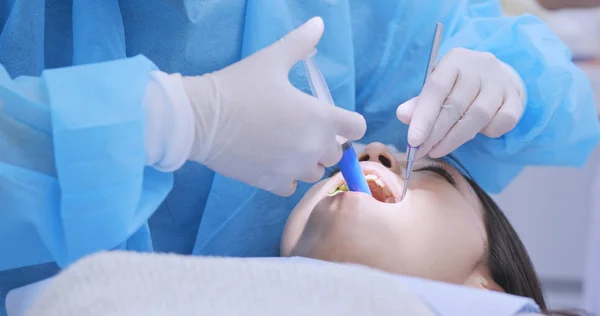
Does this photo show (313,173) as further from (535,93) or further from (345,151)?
(535,93)

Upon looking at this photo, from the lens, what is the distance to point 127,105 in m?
0.78

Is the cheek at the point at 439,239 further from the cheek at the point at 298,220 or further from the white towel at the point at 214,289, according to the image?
the white towel at the point at 214,289

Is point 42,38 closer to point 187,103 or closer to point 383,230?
point 187,103

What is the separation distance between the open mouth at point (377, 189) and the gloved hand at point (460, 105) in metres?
0.09

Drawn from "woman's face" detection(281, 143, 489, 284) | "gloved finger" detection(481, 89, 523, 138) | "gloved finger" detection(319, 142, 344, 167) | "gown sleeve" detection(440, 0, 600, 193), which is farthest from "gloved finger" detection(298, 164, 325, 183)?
"gown sleeve" detection(440, 0, 600, 193)

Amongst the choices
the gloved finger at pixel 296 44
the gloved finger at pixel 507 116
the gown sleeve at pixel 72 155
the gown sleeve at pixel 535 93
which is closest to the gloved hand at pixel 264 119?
the gloved finger at pixel 296 44

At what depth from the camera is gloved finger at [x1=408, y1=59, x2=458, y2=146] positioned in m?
1.07

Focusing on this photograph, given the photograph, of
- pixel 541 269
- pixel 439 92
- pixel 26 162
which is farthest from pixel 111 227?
pixel 541 269

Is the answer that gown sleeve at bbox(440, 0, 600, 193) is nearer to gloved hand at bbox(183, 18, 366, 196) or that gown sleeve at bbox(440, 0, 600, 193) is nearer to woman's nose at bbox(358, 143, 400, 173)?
woman's nose at bbox(358, 143, 400, 173)

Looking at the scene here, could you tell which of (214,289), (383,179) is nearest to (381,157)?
(383,179)

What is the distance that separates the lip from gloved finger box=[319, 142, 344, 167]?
177 millimetres

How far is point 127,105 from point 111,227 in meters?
0.16

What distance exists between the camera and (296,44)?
0.92 m

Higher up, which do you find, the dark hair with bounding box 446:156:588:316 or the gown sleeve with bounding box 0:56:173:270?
the gown sleeve with bounding box 0:56:173:270
